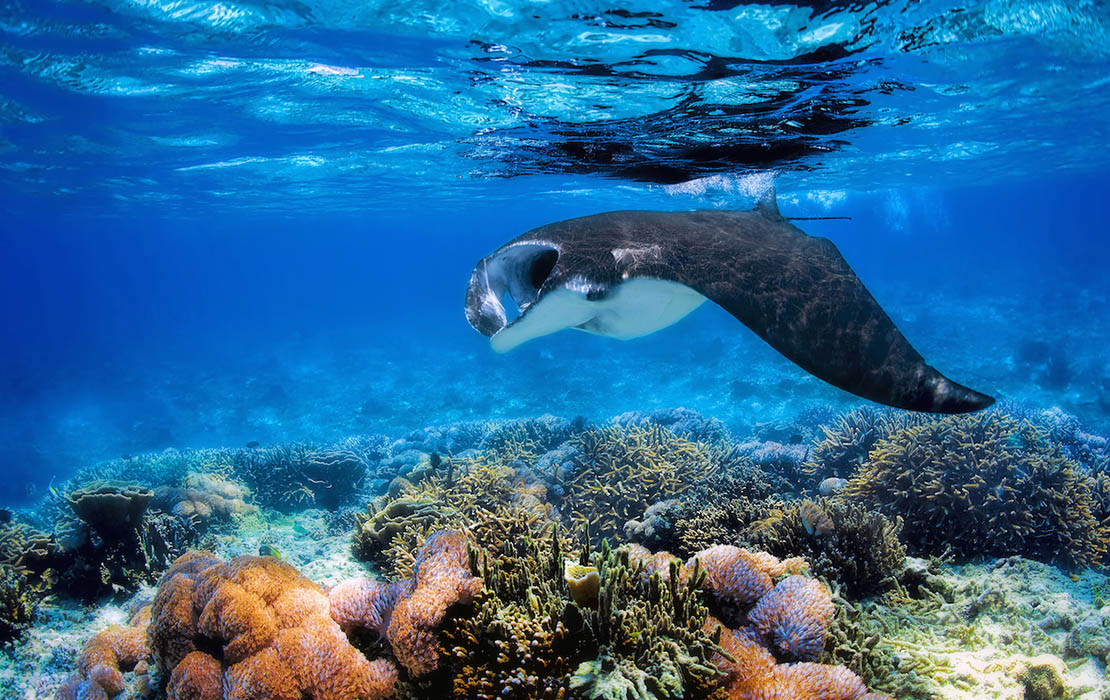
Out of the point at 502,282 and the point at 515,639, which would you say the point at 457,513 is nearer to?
the point at 502,282

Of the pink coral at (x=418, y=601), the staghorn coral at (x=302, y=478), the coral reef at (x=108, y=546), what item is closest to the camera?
the pink coral at (x=418, y=601)

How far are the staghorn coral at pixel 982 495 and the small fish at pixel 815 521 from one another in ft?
4.89

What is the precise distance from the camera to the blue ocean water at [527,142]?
27.5 feet

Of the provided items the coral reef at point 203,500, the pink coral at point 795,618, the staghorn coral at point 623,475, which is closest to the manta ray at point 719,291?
the pink coral at point 795,618

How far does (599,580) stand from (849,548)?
2936mm

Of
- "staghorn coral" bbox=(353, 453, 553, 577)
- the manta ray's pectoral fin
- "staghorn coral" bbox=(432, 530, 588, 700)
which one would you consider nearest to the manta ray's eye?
the manta ray's pectoral fin

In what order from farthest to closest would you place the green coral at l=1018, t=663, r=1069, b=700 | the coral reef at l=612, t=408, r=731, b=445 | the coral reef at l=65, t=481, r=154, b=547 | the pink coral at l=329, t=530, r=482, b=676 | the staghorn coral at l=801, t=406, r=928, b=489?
1. the coral reef at l=612, t=408, r=731, b=445
2. the staghorn coral at l=801, t=406, r=928, b=489
3. the coral reef at l=65, t=481, r=154, b=547
4. the green coral at l=1018, t=663, r=1069, b=700
5. the pink coral at l=329, t=530, r=482, b=676

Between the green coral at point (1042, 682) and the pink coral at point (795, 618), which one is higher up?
the pink coral at point (795, 618)

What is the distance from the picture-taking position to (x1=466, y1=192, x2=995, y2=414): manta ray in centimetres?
256

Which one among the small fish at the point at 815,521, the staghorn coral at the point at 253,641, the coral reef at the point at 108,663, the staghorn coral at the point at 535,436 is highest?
the staghorn coral at the point at 253,641

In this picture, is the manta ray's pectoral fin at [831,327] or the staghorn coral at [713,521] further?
the staghorn coral at [713,521]

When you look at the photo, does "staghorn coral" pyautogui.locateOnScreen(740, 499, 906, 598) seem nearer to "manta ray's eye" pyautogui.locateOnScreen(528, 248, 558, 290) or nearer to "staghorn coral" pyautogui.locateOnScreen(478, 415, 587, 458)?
"manta ray's eye" pyautogui.locateOnScreen(528, 248, 558, 290)

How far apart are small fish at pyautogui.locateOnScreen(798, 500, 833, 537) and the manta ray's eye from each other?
10.3ft

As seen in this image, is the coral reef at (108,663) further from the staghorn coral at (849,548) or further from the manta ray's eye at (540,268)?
the staghorn coral at (849,548)
